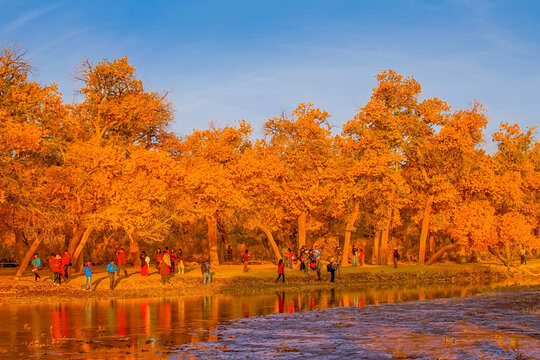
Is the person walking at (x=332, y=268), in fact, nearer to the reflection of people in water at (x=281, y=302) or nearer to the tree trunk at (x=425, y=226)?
the reflection of people in water at (x=281, y=302)

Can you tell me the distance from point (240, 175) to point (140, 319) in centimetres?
2799

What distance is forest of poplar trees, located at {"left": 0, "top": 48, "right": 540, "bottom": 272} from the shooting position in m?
40.8

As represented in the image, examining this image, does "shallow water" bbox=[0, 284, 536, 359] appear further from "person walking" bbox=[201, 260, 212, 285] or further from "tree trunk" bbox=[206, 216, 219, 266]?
"tree trunk" bbox=[206, 216, 219, 266]

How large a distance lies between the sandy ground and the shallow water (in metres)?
1.28

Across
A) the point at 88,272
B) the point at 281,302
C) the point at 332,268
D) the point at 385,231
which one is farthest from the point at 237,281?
the point at 385,231

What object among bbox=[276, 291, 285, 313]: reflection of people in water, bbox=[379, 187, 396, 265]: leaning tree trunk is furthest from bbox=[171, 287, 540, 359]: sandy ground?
bbox=[379, 187, 396, 265]: leaning tree trunk

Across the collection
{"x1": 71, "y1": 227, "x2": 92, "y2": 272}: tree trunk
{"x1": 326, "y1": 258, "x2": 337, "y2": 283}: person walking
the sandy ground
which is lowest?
the sandy ground

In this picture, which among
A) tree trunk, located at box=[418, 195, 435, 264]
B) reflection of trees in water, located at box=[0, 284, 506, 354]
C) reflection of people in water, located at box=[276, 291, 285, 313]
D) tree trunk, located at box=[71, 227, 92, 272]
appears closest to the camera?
reflection of trees in water, located at box=[0, 284, 506, 354]

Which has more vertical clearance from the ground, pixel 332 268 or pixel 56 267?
pixel 56 267

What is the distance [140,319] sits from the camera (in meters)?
23.0

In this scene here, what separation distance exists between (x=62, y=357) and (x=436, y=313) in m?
14.8

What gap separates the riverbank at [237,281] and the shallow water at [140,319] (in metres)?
2.82

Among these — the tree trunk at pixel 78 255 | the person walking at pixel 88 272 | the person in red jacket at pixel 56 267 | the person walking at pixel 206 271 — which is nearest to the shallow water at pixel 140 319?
the person walking at pixel 88 272

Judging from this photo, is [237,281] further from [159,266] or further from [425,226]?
[425,226]
